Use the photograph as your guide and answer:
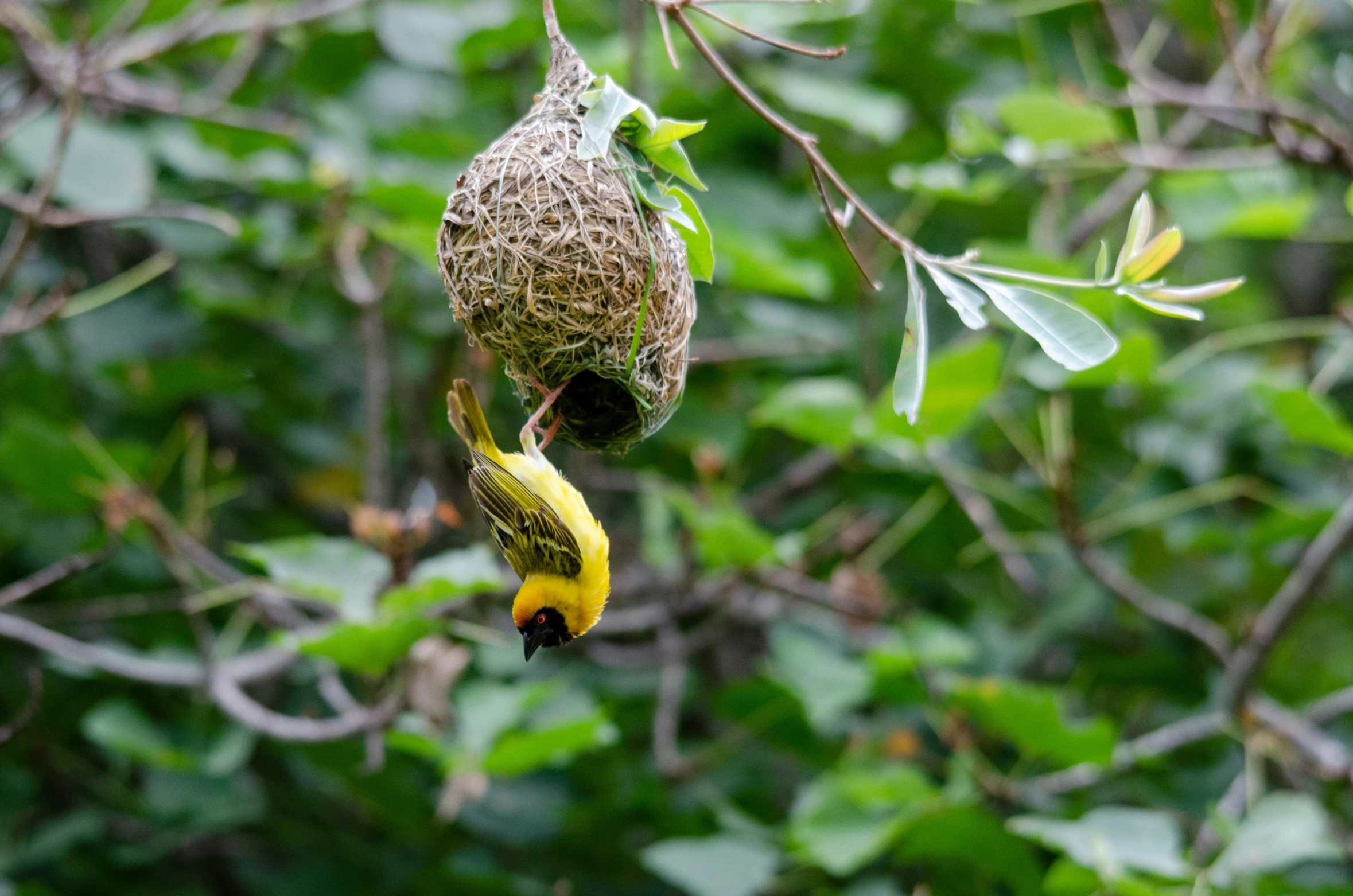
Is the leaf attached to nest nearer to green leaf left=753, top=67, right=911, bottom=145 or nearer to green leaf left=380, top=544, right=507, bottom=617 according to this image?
green leaf left=380, top=544, right=507, bottom=617

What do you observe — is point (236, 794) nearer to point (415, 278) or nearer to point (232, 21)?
point (415, 278)

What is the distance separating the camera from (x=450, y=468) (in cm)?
402

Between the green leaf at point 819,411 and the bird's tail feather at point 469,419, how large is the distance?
105 centimetres

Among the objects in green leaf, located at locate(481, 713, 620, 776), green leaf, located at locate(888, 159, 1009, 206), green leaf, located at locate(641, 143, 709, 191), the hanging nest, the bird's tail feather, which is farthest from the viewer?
green leaf, located at locate(888, 159, 1009, 206)

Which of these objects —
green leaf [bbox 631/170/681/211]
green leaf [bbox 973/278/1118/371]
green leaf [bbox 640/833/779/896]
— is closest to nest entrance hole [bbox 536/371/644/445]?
green leaf [bbox 631/170/681/211]

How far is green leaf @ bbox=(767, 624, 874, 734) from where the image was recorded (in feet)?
9.98

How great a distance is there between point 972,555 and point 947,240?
112cm

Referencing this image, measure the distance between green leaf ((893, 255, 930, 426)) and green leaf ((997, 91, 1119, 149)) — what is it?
1.68 meters

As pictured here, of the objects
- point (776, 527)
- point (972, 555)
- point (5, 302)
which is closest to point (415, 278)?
point (5, 302)

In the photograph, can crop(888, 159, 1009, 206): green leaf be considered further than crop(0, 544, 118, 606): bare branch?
Yes

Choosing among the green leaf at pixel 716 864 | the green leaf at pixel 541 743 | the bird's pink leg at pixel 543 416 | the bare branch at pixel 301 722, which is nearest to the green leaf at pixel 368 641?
the bare branch at pixel 301 722

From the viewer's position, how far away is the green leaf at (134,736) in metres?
3.09

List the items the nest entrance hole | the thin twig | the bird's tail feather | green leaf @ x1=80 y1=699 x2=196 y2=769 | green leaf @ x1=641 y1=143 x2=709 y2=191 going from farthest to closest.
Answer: green leaf @ x1=80 y1=699 x2=196 y2=769 < the thin twig < the bird's tail feather < the nest entrance hole < green leaf @ x1=641 y1=143 x2=709 y2=191

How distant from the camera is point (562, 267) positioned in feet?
5.40
